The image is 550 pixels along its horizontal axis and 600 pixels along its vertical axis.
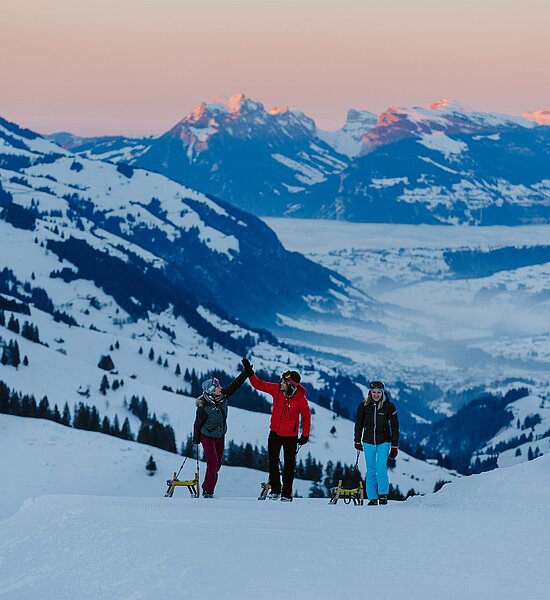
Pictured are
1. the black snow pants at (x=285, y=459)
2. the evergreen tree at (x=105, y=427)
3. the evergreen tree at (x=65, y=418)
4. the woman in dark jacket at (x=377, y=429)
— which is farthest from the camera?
the evergreen tree at (x=105, y=427)

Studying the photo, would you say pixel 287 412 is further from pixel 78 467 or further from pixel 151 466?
pixel 151 466

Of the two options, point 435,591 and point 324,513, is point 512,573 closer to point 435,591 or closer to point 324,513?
point 435,591

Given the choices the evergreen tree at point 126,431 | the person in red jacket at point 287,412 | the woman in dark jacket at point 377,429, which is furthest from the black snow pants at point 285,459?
the evergreen tree at point 126,431

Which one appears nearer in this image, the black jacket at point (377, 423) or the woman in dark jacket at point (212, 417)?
the black jacket at point (377, 423)

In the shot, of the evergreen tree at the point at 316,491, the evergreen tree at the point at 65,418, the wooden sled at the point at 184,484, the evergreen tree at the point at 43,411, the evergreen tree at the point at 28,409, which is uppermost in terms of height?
the wooden sled at the point at 184,484

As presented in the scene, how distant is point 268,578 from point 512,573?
4615 millimetres

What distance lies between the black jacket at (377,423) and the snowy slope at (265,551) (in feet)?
7.09

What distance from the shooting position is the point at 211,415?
30344 millimetres

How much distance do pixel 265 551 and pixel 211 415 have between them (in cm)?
990

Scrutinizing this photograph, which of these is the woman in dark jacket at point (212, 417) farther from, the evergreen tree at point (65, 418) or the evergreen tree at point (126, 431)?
the evergreen tree at point (126, 431)

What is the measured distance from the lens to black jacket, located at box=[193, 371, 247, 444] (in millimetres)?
30078

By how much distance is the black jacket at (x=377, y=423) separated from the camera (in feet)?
96.2

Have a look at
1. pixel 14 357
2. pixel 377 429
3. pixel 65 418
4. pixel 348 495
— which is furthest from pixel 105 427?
pixel 377 429

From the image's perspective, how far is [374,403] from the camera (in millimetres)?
29297
